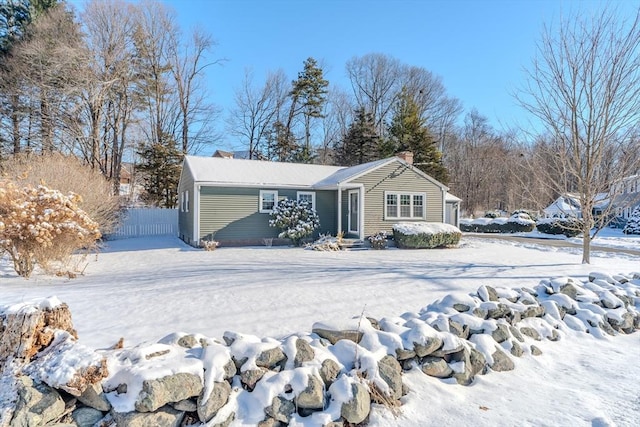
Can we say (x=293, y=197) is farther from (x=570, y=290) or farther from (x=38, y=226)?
(x=570, y=290)

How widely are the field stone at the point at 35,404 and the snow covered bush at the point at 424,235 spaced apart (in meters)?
12.7

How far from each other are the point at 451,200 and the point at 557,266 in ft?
41.2

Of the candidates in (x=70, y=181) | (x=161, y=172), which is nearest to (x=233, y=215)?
(x=70, y=181)

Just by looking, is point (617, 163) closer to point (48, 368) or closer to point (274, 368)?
point (274, 368)

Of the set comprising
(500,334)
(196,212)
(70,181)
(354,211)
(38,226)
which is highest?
(70,181)

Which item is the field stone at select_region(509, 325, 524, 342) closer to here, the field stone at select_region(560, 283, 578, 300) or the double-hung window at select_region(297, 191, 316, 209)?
the field stone at select_region(560, 283, 578, 300)

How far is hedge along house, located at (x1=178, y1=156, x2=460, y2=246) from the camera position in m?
13.9

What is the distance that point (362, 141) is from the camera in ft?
99.0

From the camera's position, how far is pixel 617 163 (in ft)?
29.4

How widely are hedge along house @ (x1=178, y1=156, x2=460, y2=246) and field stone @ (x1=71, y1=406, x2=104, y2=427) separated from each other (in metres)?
11.1

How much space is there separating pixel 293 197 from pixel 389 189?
169 inches

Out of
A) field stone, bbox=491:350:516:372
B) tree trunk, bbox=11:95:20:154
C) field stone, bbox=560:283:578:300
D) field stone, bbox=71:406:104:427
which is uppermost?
tree trunk, bbox=11:95:20:154

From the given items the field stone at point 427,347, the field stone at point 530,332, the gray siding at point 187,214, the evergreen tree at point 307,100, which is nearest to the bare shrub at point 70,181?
the gray siding at point 187,214

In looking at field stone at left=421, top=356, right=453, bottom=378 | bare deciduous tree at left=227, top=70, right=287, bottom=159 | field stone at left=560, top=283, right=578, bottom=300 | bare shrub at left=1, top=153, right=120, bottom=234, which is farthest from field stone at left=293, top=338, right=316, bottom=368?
bare deciduous tree at left=227, top=70, right=287, bottom=159
